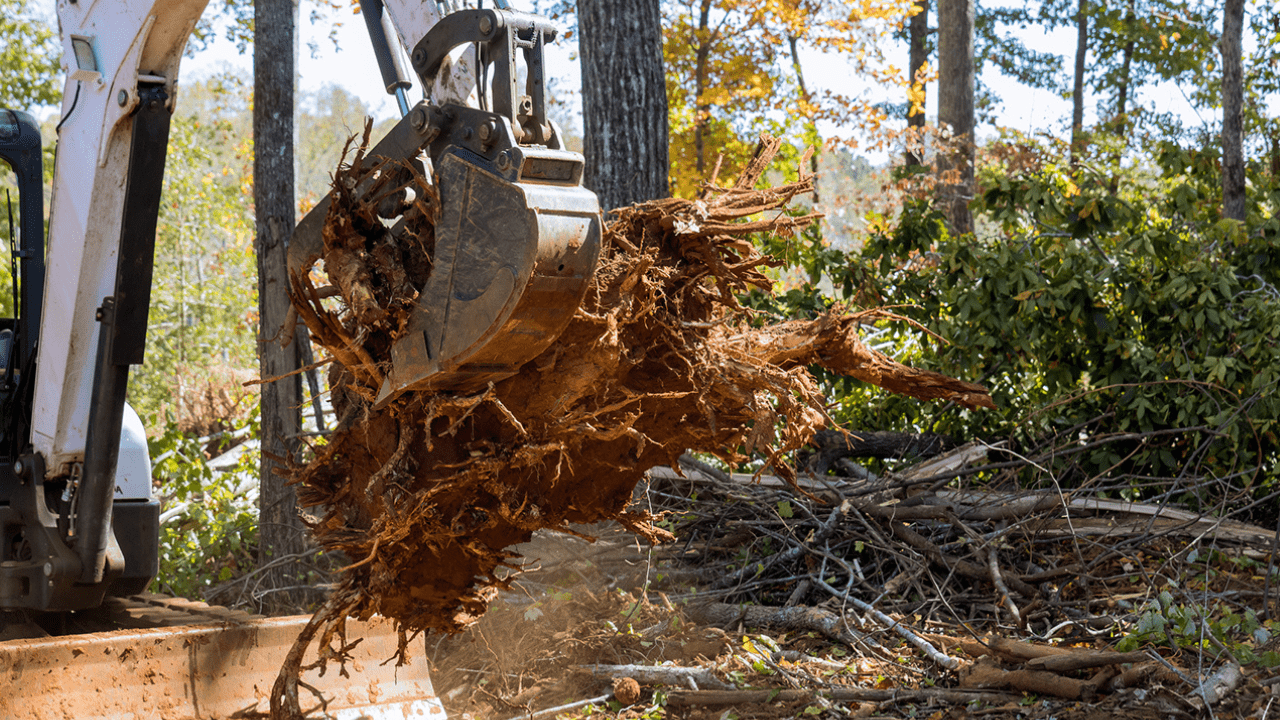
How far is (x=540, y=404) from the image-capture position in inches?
99.6

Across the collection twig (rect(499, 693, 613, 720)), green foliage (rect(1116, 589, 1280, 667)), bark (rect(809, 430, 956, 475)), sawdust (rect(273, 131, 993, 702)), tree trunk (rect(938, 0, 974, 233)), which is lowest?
twig (rect(499, 693, 613, 720))

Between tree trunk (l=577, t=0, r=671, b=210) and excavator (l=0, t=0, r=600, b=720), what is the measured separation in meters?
2.52

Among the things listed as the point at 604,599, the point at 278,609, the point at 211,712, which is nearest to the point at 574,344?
the point at 211,712

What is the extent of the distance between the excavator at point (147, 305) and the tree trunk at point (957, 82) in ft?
35.6

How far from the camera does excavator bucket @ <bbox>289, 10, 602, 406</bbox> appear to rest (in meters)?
2.00

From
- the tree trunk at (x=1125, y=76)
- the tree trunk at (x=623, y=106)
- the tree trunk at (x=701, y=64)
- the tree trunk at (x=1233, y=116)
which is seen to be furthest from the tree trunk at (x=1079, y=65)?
the tree trunk at (x=623, y=106)

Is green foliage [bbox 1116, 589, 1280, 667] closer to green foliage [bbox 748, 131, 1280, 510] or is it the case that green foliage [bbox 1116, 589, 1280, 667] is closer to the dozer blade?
green foliage [bbox 748, 131, 1280, 510]

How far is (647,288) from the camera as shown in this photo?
266 centimetres

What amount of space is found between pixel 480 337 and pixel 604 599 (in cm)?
308

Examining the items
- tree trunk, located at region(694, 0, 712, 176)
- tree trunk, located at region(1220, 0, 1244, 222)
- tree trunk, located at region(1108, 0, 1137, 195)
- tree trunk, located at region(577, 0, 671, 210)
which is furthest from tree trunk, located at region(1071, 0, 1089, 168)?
tree trunk, located at region(577, 0, 671, 210)

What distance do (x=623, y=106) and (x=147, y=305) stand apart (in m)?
2.84

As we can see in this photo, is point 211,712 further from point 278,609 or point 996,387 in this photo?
point 996,387

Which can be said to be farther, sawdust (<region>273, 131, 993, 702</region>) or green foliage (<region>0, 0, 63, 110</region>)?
green foliage (<region>0, 0, 63, 110</region>)

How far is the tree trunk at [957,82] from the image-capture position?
1270 cm
